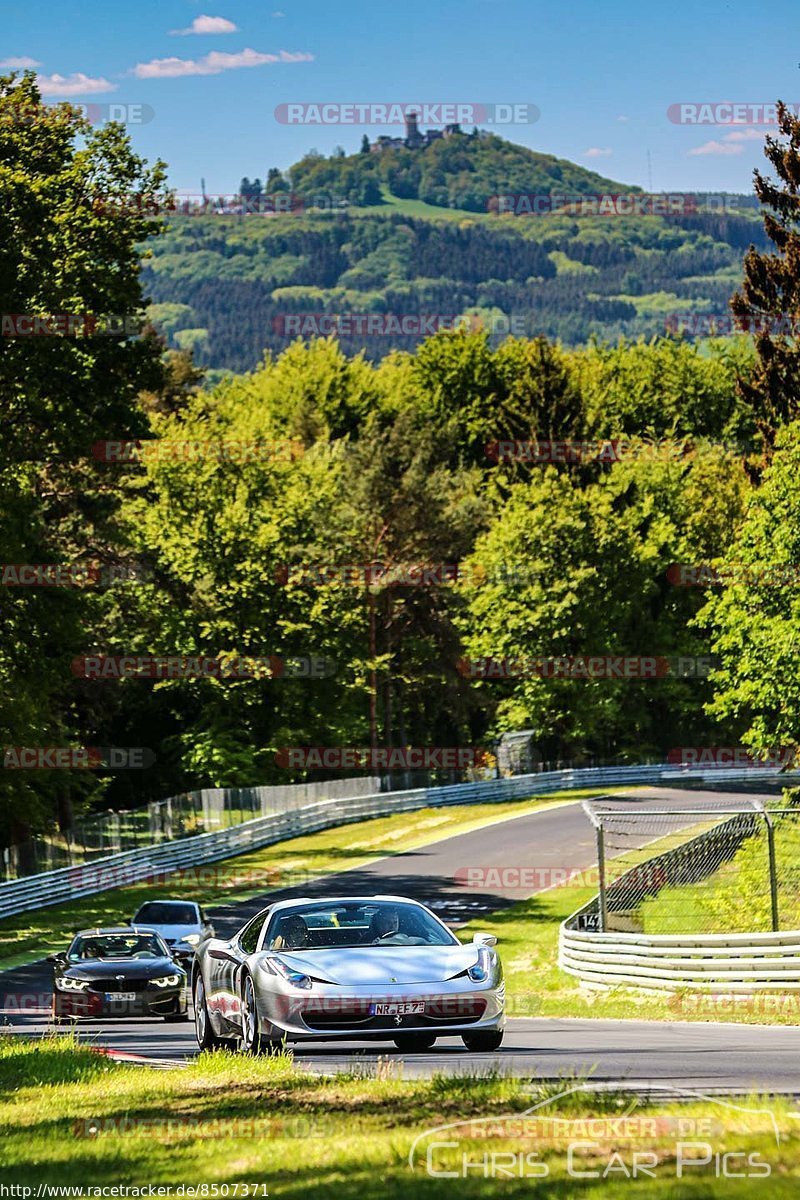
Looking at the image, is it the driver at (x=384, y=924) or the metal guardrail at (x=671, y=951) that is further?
the metal guardrail at (x=671, y=951)

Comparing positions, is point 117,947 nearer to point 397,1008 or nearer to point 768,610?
point 397,1008

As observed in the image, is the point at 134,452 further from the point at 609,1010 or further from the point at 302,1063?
the point at 302,1063

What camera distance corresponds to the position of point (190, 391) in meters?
94.8

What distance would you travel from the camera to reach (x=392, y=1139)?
25.9 feet

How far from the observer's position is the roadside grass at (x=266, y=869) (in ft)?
126

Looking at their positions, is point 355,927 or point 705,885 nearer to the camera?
point 355,927

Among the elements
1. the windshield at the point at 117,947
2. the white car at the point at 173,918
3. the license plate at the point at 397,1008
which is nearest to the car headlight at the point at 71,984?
the windshield at the point at 117,947

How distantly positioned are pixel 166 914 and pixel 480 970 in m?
16.1
